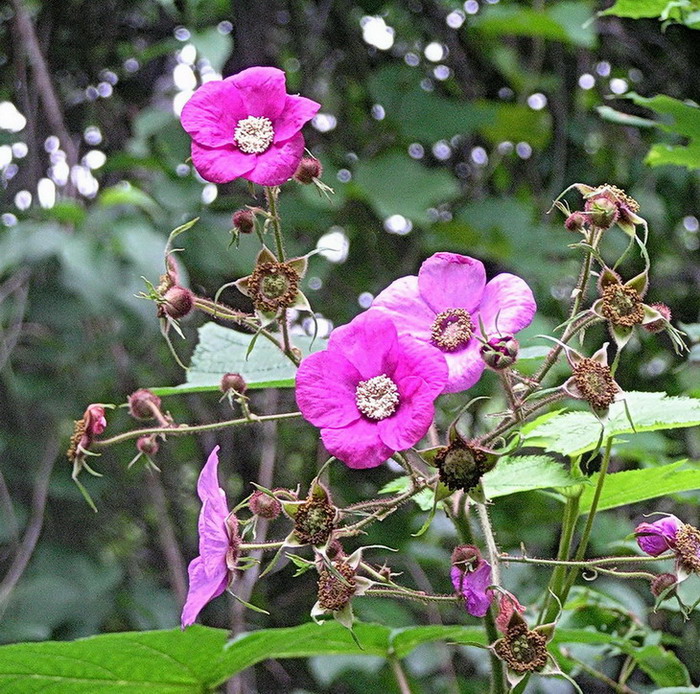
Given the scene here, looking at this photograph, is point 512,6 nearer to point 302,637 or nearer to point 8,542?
point 8,542

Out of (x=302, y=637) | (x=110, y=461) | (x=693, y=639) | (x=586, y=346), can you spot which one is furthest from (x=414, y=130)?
(x=302, y=637)

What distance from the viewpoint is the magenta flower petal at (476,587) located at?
54cm

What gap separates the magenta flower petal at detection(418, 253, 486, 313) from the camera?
62 centimetres

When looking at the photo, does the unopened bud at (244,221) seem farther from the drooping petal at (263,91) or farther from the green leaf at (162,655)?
the green leaf at (162,655)

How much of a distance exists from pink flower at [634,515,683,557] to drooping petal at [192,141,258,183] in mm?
318

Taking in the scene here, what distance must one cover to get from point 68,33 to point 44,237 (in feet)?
2.21

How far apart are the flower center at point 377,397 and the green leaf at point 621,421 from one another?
0.11 metres

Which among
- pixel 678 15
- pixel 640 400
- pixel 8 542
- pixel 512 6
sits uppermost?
pixel 678 15

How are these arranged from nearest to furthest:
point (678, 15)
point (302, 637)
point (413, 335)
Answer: point (413, 335) < point (302, 637) < point (678, 15)

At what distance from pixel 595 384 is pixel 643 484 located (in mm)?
225

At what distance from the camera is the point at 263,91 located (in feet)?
2.08

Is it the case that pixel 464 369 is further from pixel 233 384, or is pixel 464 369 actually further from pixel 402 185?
pixel 402 185

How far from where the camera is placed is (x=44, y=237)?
5.49ft

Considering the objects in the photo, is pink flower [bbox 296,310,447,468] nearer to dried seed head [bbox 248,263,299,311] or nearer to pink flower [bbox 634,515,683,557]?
dried seed head [bbox 248,263,299,311]
